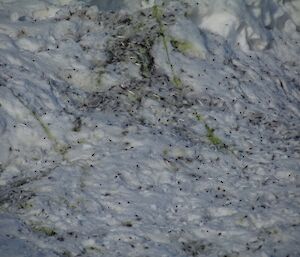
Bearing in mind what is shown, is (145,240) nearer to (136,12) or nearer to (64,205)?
(64,205)

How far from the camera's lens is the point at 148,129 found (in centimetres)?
912

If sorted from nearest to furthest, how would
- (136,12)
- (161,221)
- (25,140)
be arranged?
1. (161,221)
2. (25,140)
3. (136,12)

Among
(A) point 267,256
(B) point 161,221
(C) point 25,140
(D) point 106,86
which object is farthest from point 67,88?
(A) point 267,256

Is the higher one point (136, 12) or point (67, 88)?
point (136, 12)

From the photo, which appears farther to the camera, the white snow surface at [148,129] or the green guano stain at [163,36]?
the green guano stain at [163,36]

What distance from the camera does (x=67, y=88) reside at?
31.7 feet

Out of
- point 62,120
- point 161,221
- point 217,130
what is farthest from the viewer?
point 217,130

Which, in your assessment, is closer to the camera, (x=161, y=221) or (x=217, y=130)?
(x=161, y=221)

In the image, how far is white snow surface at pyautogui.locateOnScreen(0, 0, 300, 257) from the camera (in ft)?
22.4

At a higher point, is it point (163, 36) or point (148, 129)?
point (163, 36)

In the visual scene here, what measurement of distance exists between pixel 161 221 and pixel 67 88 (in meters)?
3.87

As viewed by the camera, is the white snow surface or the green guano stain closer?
the white snow surface

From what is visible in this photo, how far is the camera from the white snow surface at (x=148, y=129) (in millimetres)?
6831

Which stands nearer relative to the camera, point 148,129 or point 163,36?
point 148,129
